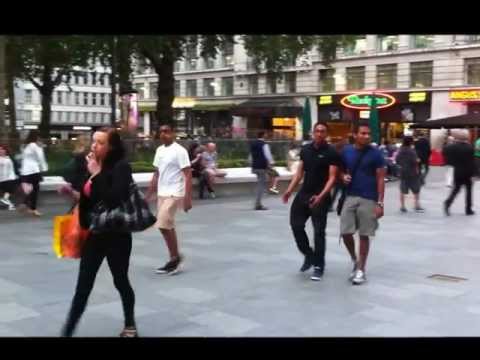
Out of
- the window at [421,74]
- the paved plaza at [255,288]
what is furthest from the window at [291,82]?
the paved plaza at [255,288]

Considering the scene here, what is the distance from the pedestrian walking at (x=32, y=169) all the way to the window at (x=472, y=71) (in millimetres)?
30975

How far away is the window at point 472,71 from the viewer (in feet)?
123

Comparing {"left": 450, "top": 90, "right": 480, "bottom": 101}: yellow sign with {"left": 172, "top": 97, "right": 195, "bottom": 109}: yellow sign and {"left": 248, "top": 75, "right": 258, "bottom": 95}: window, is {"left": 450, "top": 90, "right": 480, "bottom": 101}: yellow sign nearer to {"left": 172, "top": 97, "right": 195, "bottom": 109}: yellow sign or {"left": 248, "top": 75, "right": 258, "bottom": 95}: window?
{"left": 248, "top": 75, "right": 258, "bottom": 95}: window

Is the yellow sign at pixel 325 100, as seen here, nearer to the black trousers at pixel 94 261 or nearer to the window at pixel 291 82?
the window at pixel 291 82

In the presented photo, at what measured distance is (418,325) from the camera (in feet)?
18.0

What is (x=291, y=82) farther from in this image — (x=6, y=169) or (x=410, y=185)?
(x=6, y=169)

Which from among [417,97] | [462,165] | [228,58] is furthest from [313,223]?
[228,58]

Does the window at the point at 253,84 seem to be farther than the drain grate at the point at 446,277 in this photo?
Yes

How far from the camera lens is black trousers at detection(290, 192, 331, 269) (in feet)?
23.4

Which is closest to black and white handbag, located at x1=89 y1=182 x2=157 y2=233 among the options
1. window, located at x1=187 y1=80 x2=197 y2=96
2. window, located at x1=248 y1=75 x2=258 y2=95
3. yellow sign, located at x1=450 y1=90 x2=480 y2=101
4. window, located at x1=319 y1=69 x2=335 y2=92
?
yellow sign, located at x1=450 y1=90 x2=480 y2=101

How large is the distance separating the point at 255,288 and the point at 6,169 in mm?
7477

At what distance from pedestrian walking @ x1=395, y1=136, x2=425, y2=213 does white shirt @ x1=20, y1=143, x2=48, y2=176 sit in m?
7.26
